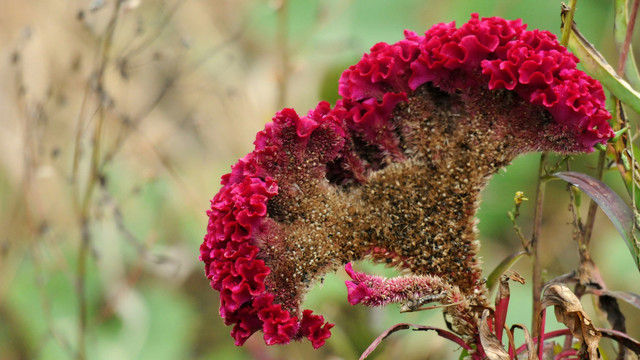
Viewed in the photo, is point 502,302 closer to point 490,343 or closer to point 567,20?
point 490,343

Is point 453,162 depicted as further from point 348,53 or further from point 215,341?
point 215,341

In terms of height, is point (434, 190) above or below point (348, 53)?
below

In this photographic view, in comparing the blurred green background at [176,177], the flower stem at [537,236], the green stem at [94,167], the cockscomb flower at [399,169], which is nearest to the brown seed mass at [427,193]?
the cockscomb flower at [399,169]

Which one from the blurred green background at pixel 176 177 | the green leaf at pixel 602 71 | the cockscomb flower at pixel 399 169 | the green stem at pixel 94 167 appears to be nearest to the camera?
the cockscomb flower at pixel 399 169

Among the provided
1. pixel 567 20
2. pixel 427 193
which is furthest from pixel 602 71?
pixel 427 193

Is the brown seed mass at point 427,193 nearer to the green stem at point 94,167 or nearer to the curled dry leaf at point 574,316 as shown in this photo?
the curled dry leaf at point 574,316

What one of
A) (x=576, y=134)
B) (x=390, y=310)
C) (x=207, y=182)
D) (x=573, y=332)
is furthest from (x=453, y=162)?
(x=207, y=182)

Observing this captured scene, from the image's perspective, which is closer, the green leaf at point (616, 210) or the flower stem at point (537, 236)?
the green leaf at point (616, 210)
